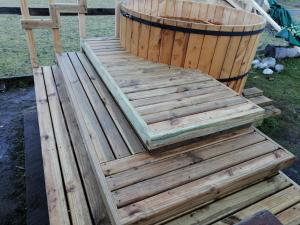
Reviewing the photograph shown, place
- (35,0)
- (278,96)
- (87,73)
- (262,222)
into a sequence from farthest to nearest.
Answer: (35,0), (278,96), (87,73), (262,222)

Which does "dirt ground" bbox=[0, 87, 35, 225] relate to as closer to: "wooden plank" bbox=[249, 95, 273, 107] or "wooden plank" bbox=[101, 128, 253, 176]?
"wooden plank" bbox=[101, 128, 253, 176]

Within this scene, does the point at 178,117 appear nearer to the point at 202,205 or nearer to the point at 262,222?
the point at 202,205

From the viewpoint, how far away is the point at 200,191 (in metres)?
1.97

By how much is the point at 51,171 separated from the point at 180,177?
1.20 meters

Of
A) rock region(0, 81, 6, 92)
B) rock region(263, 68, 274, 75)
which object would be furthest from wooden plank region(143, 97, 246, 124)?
rock region(263, 68, 274, 75)

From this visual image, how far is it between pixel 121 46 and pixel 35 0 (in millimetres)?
8802

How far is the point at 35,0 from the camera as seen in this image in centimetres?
1071

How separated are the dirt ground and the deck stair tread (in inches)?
43.7

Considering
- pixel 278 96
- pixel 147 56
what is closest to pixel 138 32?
pixel 147 56

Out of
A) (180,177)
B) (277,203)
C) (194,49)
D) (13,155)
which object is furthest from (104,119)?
(277,203)

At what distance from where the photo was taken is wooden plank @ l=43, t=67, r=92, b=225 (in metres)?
2.04

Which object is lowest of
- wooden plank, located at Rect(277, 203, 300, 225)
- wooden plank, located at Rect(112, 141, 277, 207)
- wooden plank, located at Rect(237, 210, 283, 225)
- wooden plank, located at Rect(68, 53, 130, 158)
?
wooden plank, located at Rect(277, 203, 300, 225)

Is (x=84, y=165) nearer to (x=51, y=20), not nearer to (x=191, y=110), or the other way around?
(x=191, y=110)

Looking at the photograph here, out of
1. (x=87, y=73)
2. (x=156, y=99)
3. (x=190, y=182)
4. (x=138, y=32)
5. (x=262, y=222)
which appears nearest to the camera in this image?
(x=262, y=222)
